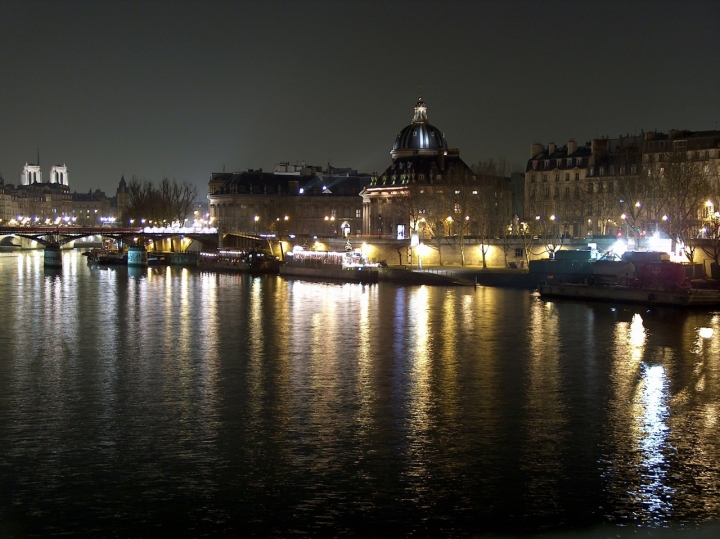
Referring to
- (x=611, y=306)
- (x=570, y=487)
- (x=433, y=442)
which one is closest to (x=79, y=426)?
(x=433, y=442)

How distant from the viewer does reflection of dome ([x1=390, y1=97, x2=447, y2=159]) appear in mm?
113188

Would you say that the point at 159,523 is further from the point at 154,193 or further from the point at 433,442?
the point at 154,193

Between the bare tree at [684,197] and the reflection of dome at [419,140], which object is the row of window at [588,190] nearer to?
the bare tree at [684,197]

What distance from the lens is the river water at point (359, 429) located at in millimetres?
14555

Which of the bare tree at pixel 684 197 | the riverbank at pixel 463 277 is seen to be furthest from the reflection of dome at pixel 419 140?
the bare tree at pixel 684 197

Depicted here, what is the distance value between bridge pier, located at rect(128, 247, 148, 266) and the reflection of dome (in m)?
36.1

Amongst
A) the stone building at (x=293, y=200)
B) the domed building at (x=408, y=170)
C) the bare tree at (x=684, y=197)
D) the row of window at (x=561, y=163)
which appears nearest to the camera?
the bare tree at (x=684, y=197)

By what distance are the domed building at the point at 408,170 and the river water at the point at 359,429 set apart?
62761 mm

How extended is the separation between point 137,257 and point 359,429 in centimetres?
7211

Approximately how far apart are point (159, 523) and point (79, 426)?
5.78 m

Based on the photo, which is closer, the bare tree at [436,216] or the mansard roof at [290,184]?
the bare tree at [436,216]

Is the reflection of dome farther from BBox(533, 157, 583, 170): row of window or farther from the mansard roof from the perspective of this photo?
BBox(533, 157, 583, 170): row of window

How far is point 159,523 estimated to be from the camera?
14.1 m

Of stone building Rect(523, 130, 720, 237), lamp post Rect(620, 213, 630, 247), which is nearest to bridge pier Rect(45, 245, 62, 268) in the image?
stone building Rect(523, 130, 720, 237)
